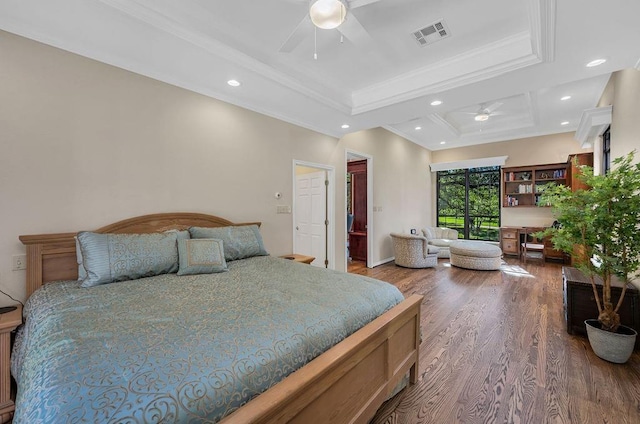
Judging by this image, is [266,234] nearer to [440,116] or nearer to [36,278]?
[36,278]

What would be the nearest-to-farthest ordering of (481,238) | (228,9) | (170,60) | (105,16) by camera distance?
(105,16), (228,9), (170,60), (481,238)

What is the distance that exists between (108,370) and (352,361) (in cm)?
104

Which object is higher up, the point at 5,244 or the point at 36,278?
the point at 5,244

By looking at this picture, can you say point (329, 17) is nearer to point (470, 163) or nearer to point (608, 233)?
point (608, 233)

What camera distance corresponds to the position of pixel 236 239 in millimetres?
2971

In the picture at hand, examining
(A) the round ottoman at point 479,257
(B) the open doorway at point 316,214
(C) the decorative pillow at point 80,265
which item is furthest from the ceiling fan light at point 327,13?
(A) the round ottoman at point 479,257

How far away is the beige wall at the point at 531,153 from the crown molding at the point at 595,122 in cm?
182

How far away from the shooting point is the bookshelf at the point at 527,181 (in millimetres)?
6488

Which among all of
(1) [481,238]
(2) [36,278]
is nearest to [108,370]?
(2) [36,278]

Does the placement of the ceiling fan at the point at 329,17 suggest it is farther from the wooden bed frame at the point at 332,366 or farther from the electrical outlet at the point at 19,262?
the electrical outlet at the point at 19,262

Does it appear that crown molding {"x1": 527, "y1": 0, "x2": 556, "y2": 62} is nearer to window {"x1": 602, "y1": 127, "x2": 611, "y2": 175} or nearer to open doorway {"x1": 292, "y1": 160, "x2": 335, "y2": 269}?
window {"x1": 602, "y1": 127, "x2": 611, "y2": 175}

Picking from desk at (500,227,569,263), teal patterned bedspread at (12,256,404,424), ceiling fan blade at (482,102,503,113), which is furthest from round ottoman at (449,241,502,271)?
teal patterned bedspread at (12,256,404,424)

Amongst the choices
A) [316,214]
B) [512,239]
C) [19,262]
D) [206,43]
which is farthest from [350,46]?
[512,239]

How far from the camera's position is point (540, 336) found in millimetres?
2797
